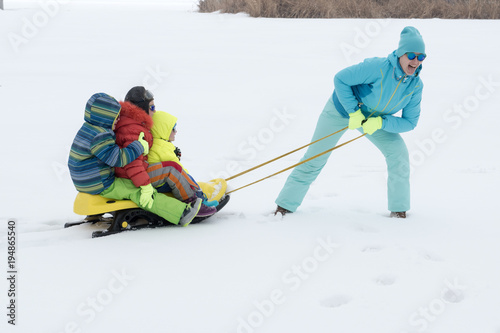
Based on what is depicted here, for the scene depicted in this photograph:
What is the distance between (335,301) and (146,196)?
153cm

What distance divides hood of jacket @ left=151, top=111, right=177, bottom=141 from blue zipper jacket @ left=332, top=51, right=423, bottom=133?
49.6 inches

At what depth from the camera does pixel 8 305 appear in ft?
8.55

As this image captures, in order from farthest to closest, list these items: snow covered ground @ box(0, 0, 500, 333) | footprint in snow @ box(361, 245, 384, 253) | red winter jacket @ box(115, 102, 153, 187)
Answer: red winter jacket @ box(115, 102, 153, 187)
footprint in snow @ box(361, 245, 384, 253)
snow covered ground @ box(0, 0, 500, 333)

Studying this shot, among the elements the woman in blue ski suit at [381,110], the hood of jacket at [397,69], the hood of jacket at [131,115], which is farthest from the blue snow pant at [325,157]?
the hood of jacket at [131,115]

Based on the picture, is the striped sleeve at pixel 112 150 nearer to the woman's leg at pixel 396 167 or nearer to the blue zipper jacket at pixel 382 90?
the blue zipper jacket at pixel 382 90

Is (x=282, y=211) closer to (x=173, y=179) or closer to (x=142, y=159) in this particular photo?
(x=173, y=179)

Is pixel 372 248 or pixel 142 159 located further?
pixel 142 159

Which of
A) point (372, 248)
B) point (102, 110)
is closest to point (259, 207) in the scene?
point (372, 248)

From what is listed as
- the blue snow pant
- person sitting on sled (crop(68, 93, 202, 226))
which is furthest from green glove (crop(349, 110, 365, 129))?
person sitting on sled (crop(68, 93, 202, 226))

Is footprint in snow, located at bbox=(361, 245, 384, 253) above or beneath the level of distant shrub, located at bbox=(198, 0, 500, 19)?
beneath

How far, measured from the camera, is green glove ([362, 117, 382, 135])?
382 cm

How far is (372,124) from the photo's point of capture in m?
3.82

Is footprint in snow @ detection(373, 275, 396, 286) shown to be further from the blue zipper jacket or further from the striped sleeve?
the striped sleeve

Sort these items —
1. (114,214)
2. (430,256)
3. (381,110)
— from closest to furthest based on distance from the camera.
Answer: (430,256) < (114,214) < (381,110)
